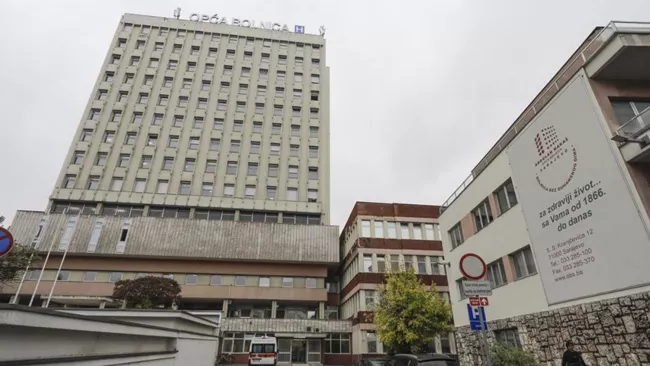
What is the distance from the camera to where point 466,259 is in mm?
7785

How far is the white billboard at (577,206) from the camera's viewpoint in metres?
9.57

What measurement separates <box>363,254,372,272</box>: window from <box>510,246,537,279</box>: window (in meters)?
21.1

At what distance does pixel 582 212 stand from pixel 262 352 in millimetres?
23944

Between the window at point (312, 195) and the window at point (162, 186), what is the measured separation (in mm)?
17999

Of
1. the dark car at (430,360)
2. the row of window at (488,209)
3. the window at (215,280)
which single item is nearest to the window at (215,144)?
the window at (215,280)

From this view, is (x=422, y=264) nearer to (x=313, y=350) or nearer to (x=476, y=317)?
(x=313, y=350)

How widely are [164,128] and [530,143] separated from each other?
44.7 metres

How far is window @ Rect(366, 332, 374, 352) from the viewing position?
3238cm

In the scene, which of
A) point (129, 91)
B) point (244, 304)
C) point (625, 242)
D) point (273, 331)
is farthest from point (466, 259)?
point (129, 91)

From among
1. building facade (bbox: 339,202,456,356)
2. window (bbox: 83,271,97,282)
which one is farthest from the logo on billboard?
window (bbox: 83,271,97,282)

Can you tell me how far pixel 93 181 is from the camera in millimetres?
41406

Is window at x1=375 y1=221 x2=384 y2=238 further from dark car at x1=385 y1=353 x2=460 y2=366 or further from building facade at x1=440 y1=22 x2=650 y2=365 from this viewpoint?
dark car at x1=385 y1=353 x2=460 y2=366

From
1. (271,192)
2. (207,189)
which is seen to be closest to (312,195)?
(271,192)

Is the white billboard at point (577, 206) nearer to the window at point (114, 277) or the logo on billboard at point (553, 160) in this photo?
the logo on billboard at point (553, 160)
